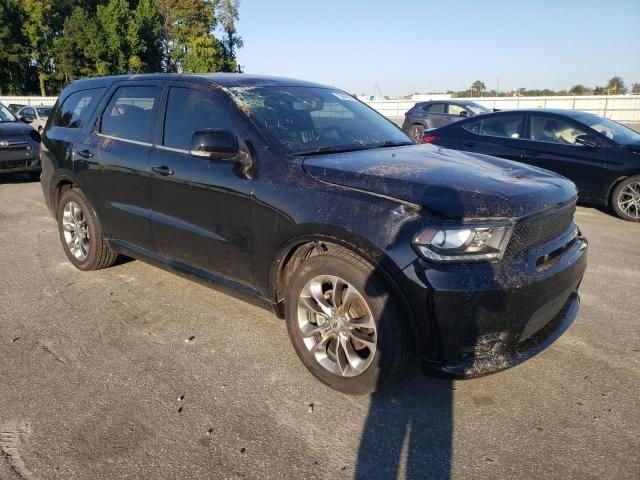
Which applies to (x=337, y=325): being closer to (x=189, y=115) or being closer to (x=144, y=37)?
(x=189, y=115)

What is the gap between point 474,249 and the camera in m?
2.54

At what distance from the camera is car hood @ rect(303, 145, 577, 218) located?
2596 mm

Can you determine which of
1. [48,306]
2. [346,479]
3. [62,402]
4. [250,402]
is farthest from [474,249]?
[48,306]

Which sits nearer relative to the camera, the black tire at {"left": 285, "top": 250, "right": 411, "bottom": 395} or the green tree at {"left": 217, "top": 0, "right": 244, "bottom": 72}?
the black tire at {"left": 285, "top": 250, "right": 411, "bottom": 395}

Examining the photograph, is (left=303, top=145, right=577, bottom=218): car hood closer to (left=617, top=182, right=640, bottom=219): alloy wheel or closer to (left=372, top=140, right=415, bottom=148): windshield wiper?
(left=372, top=140, right=415, bottom=148): windshield wiper

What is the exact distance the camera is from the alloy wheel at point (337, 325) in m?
2.79

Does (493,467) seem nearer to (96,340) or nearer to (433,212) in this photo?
(433,212)

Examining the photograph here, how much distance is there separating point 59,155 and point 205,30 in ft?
210

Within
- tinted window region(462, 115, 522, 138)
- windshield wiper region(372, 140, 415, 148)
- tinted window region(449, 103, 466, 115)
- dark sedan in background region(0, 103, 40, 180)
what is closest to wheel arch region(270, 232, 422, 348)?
windshield wiper region(372, 140, 415, 148)

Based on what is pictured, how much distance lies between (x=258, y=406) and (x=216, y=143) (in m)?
1.61

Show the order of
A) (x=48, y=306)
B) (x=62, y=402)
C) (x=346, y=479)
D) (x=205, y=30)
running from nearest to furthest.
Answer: (x=346, y=479) < (x=62, y=402) < (x=48, y=306) < (x=205, y=30)

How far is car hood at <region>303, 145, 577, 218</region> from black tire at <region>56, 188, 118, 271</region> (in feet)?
8.55

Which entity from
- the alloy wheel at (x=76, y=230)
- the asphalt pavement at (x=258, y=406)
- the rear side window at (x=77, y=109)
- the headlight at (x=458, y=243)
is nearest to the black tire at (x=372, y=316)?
the asphalt pavement at (x=258, y=406)

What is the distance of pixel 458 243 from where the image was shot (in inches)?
99.1
